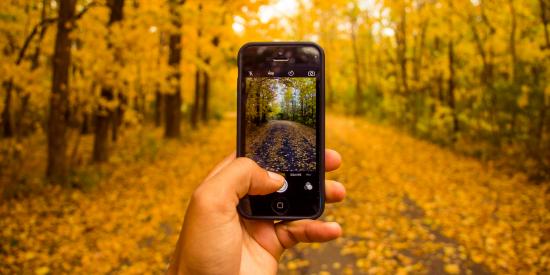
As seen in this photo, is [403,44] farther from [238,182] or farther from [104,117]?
[238,182]

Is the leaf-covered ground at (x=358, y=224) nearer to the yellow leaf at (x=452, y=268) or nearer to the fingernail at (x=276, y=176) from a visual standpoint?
the yellow leaf at (x=452, y=268)

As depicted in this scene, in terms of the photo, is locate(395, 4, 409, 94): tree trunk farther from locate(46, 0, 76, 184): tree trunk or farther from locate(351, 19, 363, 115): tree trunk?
locate(46, 0, 76, 184): tree trunk

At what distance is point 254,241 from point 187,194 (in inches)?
270

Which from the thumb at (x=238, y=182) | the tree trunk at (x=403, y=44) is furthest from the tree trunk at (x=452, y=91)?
the thumb at (x=238, y=182)

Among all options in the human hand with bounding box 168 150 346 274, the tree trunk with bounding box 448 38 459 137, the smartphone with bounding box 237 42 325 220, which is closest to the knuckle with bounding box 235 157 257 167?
the human hand with bounding box 168 150 346 274

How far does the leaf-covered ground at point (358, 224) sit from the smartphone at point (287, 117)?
10.4 ft

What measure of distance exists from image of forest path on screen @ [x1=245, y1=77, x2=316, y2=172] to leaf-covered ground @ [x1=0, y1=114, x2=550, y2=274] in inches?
126

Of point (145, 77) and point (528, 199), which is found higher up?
point (145, 77)

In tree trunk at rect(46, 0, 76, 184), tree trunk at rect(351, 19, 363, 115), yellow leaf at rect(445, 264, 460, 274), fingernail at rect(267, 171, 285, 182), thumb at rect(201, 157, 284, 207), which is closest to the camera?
thumb at rect(201, 157, 284, 207)

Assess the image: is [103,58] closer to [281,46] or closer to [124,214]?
[124,214]

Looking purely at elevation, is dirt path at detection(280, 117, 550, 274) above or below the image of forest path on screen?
below

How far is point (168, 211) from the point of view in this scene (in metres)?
7.84

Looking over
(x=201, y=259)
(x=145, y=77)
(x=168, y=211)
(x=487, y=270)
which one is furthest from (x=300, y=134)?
(x=145, y=77)

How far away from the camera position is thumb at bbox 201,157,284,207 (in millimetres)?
1994
